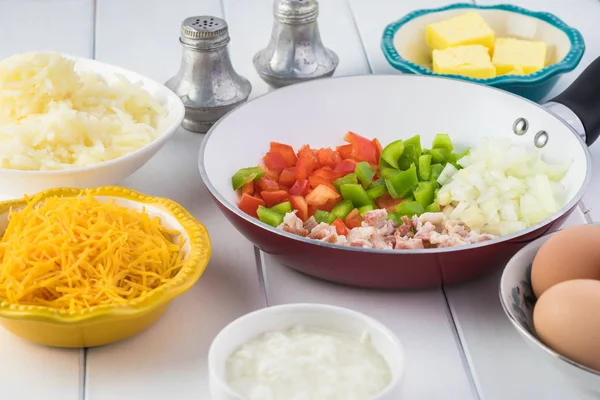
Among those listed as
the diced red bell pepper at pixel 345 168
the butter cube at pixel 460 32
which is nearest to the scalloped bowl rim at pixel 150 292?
the diced red bell pepper at pixel 345 168

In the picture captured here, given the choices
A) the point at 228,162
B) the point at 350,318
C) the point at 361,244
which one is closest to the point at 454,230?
the point at 361,244

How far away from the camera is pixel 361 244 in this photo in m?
1.73

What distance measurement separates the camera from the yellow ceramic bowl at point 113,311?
1483 millimetres

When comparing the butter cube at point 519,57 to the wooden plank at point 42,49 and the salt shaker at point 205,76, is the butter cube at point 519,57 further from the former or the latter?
the wooden plank at point 42,49

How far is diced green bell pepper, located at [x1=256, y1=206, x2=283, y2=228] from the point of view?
1.86 meters

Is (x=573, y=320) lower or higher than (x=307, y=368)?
higher

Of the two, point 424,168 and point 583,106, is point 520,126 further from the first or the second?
point 424,168

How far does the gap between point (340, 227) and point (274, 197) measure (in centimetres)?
19

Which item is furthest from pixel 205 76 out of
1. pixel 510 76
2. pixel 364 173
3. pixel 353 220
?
pixel 510 76

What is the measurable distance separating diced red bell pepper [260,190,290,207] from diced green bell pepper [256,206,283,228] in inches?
2.5

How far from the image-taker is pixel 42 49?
286 cm

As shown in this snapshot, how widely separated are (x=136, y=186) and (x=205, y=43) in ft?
1.47

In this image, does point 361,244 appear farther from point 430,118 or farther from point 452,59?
point 452,59

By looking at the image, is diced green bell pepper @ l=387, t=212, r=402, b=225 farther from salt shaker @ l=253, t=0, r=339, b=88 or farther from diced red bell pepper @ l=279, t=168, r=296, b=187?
salt shaker @ l=253, t=0, r=339, b=88
